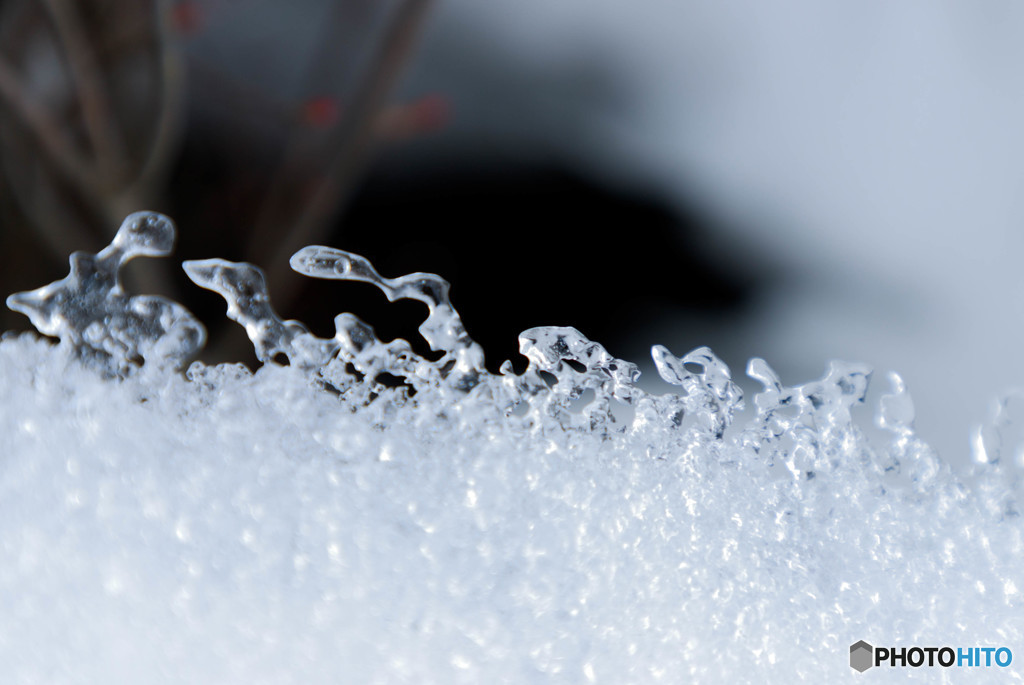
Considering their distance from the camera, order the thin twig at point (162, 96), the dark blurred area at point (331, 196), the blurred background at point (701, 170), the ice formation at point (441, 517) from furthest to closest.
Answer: the blurred background at point (701, 170), the dark blurred area at point (331, 196), the thin twig at point (162, 96), the ice formation at point (441, 517)

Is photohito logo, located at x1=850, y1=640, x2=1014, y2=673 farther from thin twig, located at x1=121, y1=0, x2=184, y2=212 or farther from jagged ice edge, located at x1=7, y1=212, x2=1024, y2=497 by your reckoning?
thin twig, located at x1=121, y1=0, x2=184, y2=212

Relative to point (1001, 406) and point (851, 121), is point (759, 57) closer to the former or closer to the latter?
point (851, 121)

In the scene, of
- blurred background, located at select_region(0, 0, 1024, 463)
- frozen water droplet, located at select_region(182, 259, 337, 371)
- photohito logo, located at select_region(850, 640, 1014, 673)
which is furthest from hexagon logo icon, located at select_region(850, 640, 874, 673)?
blurred background, located at select_region(0, 0, 1024, 463)

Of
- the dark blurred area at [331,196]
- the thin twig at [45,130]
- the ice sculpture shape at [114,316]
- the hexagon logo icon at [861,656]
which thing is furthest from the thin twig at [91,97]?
the hexagon logo icon at [861,656]

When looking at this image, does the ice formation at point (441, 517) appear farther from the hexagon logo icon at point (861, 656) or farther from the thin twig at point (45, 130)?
the thin twig at point (45, 130)

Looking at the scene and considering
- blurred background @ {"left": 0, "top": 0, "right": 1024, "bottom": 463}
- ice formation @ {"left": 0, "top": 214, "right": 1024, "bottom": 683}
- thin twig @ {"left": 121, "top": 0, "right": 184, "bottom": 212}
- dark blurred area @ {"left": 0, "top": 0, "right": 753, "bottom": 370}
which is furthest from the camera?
blurred background @ {"left": 0, "top": 0, "right": 1024, "bottom": 463}

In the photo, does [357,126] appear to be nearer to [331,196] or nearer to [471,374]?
[331,196]

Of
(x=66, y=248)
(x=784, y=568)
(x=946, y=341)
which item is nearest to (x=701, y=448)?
(x=784, y=568)
